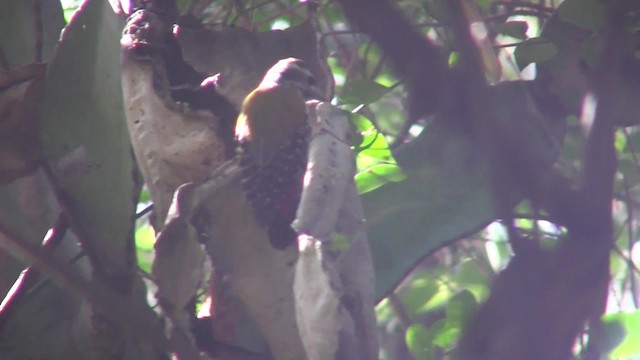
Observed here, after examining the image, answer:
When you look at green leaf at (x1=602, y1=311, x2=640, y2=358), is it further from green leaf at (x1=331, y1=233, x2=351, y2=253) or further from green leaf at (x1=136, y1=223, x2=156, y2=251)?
green leaf at (x1=136, y1=223, x2=156, y2=251)

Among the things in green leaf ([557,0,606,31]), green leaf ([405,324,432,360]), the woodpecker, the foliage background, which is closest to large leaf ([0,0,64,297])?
the foliage background

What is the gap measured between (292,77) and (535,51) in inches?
9.1

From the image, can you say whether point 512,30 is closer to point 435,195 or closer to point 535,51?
point 535,51

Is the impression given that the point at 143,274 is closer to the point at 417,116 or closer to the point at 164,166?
the point at 164,166

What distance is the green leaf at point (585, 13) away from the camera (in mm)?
687

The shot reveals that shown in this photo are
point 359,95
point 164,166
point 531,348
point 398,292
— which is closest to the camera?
point 531,348

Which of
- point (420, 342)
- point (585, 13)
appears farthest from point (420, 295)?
point (585, 13)

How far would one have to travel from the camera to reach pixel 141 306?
2.27ft

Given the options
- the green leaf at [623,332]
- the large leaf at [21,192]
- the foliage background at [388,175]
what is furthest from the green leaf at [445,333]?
the large leaf at [21,192]

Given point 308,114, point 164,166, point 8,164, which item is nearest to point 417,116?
point 308,114

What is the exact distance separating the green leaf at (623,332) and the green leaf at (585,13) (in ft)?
0.75

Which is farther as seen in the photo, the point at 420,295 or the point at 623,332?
the point at 420,295

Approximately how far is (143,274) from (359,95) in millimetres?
264

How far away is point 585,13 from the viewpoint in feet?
2.27
